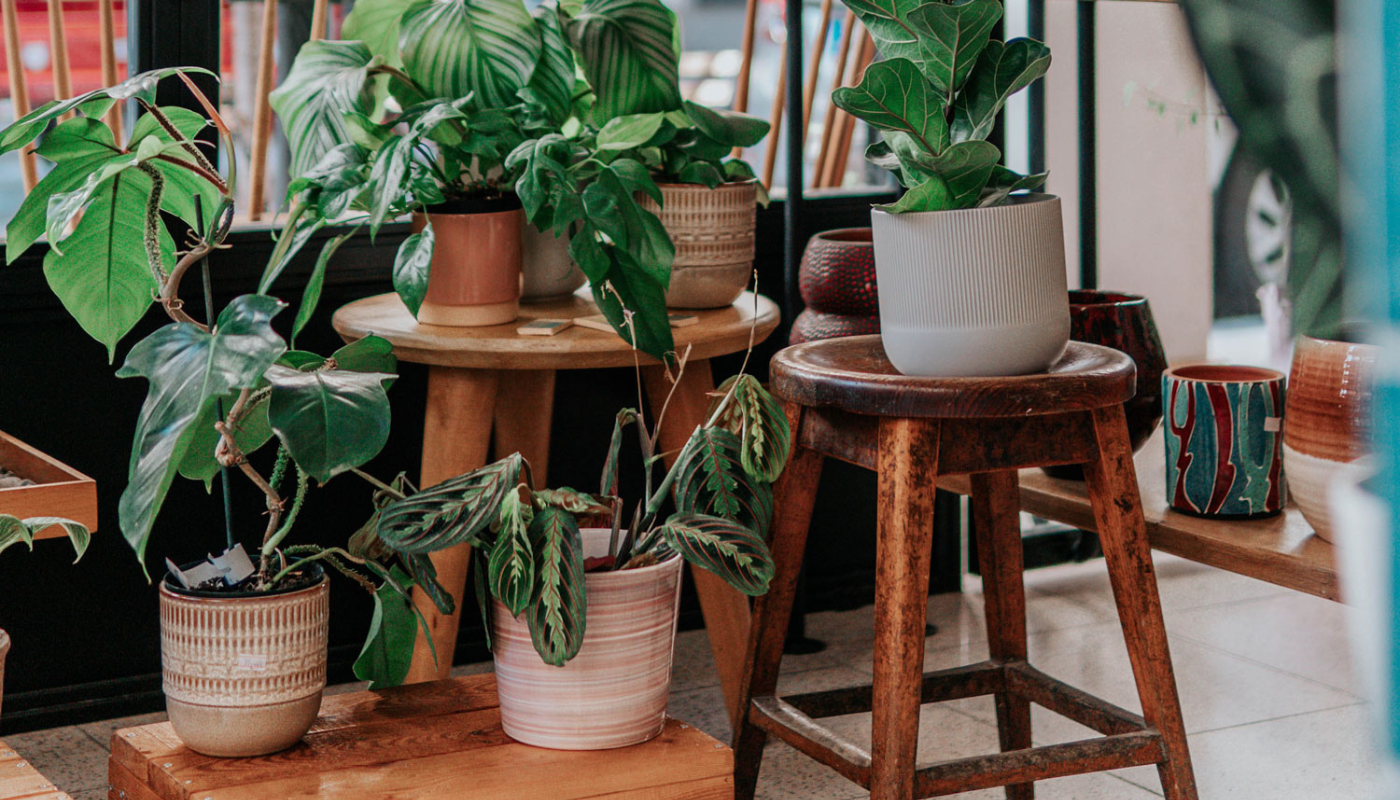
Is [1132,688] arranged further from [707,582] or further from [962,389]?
[962,389]

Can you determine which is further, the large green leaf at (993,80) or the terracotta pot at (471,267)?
the terracotta pot at (471,267)

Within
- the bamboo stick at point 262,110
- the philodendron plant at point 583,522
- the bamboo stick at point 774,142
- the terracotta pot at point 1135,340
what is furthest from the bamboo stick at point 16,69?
the terracotta pot at point 1135,340

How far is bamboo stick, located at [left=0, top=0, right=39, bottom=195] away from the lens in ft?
6.30

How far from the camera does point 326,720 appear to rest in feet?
4.37

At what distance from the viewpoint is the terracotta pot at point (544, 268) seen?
1.76 meters

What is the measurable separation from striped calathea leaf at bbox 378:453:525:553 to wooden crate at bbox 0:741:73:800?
0.33 m

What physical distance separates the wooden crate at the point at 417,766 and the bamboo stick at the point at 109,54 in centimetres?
103

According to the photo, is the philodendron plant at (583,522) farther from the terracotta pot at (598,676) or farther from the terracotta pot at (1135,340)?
the terracotta pot at (1135,340)

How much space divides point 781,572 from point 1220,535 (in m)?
0.42

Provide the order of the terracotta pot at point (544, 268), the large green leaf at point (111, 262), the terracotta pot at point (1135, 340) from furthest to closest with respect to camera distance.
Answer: the terracotta pot at point (544, 268) < the terracotta pot at point (1135, 340) < the large green leaf at point (111, 262)

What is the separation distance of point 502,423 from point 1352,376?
1010mm

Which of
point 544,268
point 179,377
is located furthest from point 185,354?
point 544,268

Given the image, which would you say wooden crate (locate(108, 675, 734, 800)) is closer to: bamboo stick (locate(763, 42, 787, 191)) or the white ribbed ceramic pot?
the white ribbed ceramic pot

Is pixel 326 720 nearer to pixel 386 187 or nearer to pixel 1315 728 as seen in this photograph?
pixel 386 187
